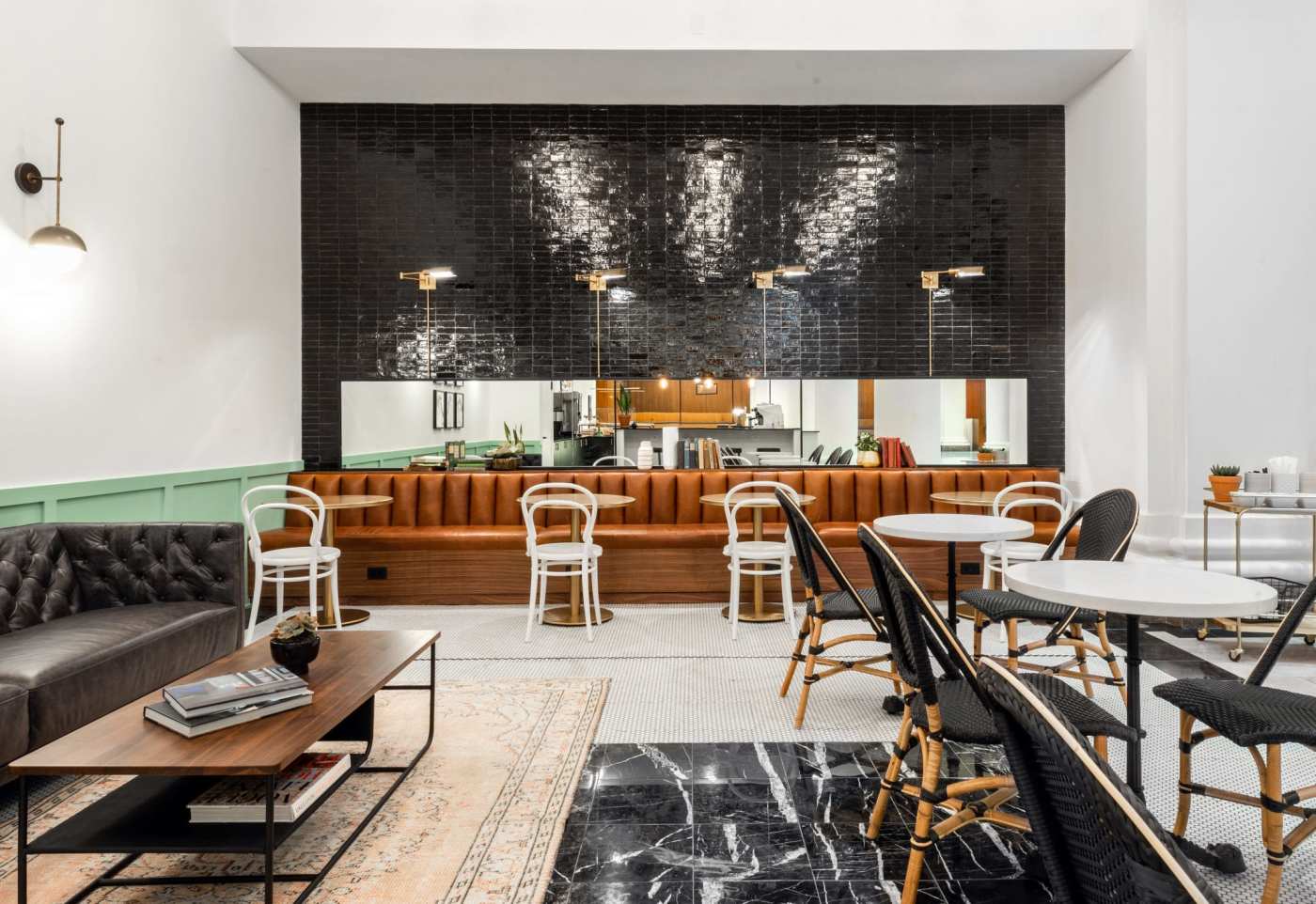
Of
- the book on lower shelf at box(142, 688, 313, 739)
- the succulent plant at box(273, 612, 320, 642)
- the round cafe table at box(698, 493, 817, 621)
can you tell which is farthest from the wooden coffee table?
the round cafe table at box(698, 493, 817, 621)

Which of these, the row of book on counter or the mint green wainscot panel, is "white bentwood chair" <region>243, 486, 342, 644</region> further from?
the row of book on counter

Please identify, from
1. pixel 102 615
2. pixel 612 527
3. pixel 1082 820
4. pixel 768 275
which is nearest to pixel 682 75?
pixel 768 275

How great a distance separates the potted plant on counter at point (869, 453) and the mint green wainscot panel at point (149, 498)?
4.54 meters

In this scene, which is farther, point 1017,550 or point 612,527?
point 612,527

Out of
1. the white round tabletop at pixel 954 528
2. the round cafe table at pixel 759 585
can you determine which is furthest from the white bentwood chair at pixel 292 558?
the white round tabletop at pixel 954 528

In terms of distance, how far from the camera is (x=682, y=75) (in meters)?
6.11

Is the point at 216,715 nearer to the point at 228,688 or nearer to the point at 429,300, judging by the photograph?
the point at 228,688

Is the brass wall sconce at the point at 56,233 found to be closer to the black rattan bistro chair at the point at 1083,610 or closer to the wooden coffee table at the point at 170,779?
the wooden coffee table at the point at 170,779

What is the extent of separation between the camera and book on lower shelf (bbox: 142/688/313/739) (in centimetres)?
204

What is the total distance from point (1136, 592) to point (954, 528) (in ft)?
4.37

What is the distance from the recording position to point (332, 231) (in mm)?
6676

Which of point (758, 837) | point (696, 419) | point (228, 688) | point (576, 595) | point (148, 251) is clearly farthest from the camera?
point (696, 419)

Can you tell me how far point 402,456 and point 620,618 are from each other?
296 cm

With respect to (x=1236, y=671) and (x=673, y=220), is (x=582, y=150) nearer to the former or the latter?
(x=673, y=220)
